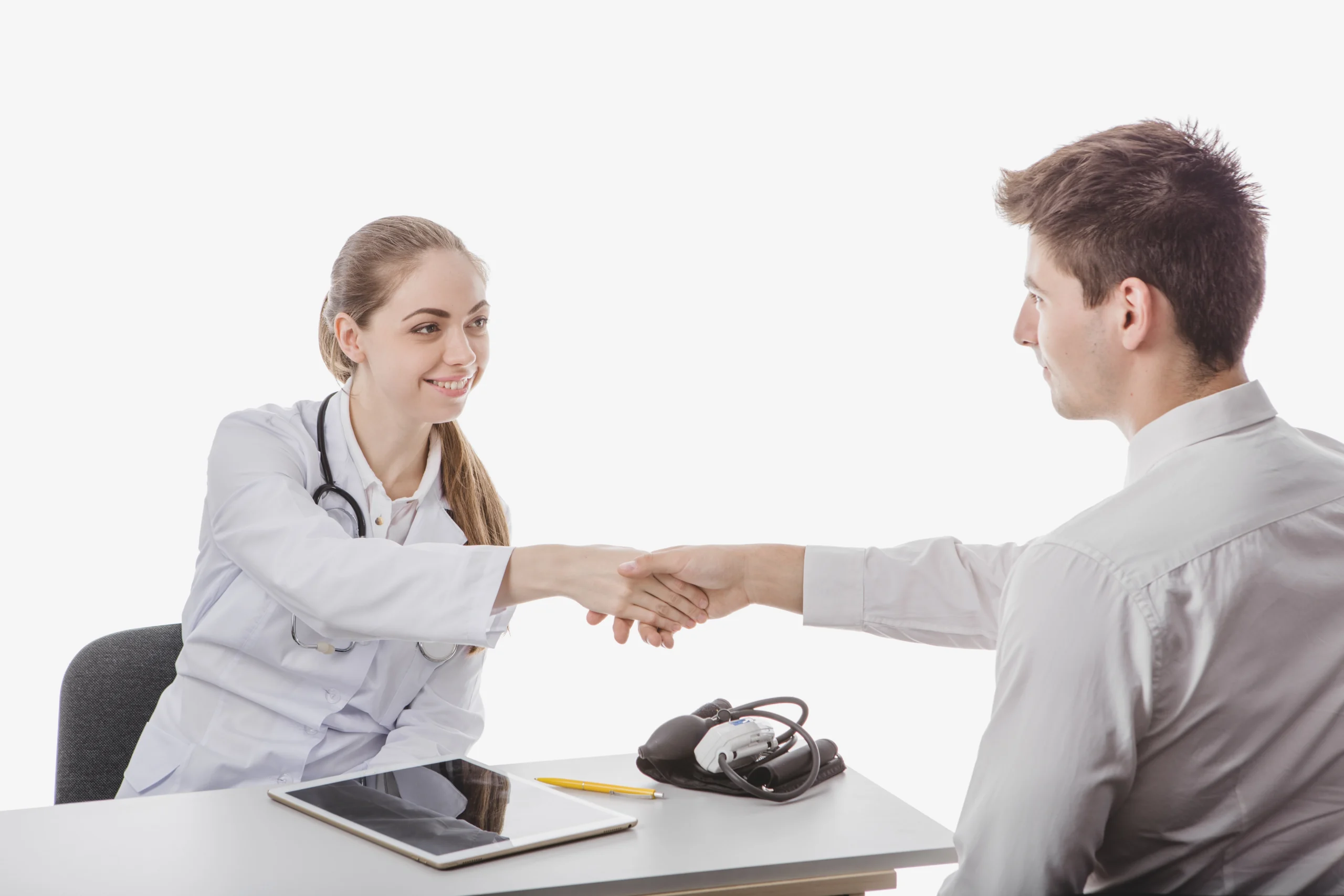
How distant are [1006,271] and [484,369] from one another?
2.26 m

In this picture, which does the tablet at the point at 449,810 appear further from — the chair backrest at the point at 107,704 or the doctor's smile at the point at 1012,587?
the chair backrest at the point at 107,704

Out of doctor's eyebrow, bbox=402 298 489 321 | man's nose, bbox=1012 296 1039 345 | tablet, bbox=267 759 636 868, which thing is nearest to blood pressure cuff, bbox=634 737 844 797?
tablet, bbox=267 759 636 868

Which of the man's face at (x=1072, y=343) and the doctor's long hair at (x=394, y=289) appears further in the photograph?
the doctor's long hair at (x=394, y=289)

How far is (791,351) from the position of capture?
12.5 feet

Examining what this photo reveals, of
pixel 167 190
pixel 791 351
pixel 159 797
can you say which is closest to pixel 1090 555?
pixel 159 797

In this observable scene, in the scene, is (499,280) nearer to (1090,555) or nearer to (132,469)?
(132,469)

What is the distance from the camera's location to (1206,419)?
131 cm

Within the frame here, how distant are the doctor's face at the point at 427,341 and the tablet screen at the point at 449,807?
76cm

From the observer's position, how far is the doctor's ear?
7.13 ft

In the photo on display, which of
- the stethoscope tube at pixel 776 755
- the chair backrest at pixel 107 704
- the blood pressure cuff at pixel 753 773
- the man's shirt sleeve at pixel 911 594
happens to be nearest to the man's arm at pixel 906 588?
the man's shirt sleeve at pixel 911 594

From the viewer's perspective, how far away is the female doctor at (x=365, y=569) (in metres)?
1.85

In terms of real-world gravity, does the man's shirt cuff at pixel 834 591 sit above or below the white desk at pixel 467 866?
above

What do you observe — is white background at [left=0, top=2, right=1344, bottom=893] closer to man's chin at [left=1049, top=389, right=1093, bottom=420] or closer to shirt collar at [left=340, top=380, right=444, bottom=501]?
shirt collar at [left=340, top=380, right=444, bottom=501]

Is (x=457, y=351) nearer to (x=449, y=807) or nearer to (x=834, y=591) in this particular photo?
(x=834, y=591)
